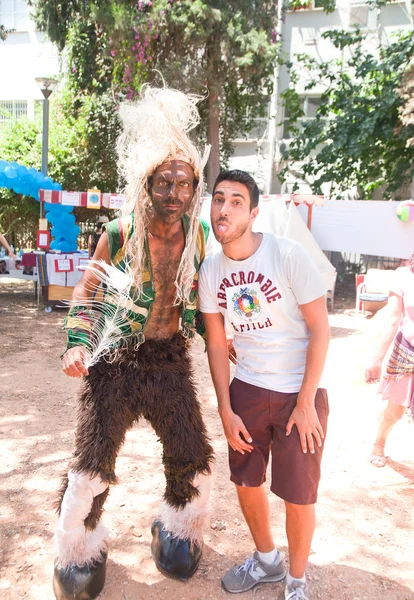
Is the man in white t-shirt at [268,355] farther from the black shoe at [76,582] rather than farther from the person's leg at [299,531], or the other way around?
the black shoe at [76,582]

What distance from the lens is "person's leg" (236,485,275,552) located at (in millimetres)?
2240

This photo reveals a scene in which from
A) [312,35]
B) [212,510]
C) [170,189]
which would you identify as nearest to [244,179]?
[170,189]

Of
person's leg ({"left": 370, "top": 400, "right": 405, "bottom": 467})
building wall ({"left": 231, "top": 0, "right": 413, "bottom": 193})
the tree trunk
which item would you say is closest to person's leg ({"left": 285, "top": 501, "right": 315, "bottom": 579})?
person's leg ({"left": 370, "top": 400, "right": 405, "bottom": 467})

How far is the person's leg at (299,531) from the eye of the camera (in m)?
2.08

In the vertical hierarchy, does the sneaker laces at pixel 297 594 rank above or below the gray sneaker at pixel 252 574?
above

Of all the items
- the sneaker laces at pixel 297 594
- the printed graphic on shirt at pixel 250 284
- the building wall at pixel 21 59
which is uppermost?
the building wall at pixel 21 59

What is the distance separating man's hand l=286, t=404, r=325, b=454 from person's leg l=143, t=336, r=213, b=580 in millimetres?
485

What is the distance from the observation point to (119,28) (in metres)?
10.4

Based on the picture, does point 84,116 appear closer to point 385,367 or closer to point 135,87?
point 135,87

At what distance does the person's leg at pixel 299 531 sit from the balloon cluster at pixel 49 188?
746 centimetres

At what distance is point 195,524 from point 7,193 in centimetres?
1241

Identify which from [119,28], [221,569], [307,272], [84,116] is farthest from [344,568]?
[84,116]

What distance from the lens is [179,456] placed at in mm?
2307

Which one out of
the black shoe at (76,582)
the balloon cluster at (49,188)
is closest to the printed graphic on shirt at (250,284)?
the black shoe at (76,582)
